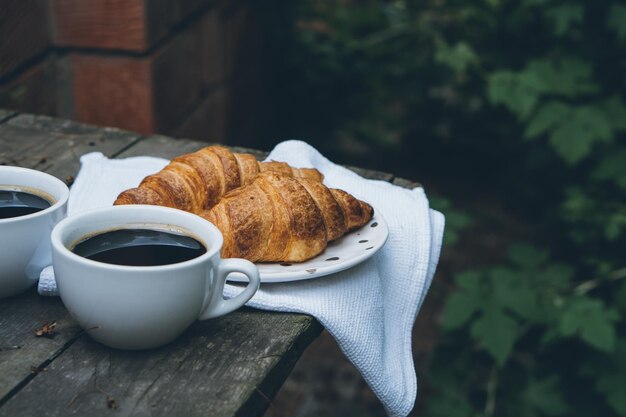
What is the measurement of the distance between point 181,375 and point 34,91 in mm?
1582

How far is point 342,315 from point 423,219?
1.17ft

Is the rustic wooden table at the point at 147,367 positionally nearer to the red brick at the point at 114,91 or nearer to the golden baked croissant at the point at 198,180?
the golden baked croissant at the point at 198,180

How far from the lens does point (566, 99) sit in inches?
123

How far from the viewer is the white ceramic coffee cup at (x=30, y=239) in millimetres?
1119

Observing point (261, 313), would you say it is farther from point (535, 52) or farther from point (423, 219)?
point (535, 52)

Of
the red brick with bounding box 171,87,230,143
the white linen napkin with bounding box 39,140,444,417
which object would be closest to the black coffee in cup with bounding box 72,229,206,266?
the white linen napkin with bounding box 39,140,444,417

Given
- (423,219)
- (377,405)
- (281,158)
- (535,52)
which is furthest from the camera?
(535,52)

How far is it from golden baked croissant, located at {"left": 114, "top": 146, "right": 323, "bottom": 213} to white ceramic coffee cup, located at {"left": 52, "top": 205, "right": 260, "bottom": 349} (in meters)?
0.15

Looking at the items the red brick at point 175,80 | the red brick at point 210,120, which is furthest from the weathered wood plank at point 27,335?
the red brick at point 210,120

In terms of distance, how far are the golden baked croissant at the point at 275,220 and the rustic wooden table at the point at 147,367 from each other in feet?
0.33

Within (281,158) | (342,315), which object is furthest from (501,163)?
(342,315)

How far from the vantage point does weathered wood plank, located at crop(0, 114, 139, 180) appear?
5.50 feet

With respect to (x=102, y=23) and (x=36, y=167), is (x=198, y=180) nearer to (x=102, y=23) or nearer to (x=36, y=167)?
(x=36, y=167)

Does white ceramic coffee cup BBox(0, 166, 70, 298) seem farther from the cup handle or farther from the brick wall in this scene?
the brick wall
